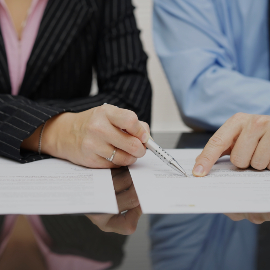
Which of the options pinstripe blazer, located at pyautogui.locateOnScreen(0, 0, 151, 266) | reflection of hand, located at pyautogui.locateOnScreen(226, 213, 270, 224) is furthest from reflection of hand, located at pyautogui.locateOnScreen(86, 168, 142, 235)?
pinstripe blazer, located at pyautogui.locateOnScreen(0, 0, 151, 266)

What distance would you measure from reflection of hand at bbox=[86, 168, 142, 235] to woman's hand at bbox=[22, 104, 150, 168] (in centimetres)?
8

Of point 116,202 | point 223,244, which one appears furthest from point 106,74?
point 223,244

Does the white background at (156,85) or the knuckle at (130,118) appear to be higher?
the knuckle at (130,118)

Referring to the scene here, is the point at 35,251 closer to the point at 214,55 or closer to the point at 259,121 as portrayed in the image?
the point at 259,121

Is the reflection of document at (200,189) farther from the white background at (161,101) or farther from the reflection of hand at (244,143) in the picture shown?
the white background at (161,101)

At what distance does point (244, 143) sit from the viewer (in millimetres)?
586

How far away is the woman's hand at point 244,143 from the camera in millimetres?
574

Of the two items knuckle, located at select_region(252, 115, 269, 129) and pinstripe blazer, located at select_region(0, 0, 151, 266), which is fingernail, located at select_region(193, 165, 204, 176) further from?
pinstripe blazer, located at select_region(0, 0, 151, 266)

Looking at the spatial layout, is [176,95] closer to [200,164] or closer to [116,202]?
[200,164]

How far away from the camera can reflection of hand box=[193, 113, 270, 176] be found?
575 millimetres

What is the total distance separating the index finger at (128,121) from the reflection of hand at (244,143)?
11 centimetres

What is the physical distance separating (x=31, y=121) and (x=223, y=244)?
43cm

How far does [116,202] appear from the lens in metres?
0.40

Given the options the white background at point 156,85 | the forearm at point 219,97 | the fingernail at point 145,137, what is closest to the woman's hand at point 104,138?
the fingernail at point 145,137
